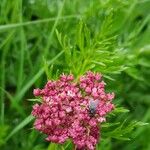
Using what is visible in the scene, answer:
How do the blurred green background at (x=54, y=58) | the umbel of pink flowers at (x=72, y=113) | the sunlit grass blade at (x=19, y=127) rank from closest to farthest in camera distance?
the umbel of pink flowers at (x=72, y=113) < the sunlit grass blade at (x=19, y=127) < the blurred green background at (x=54, y=58)

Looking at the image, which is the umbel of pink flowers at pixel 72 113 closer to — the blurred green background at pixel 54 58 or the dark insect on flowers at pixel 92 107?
the dark insect on flowers at pixel 92 107

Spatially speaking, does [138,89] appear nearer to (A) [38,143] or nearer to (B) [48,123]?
(A) [38,143]

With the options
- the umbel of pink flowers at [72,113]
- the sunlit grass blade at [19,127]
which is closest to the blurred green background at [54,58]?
the sunlit grass blade at [19,127]

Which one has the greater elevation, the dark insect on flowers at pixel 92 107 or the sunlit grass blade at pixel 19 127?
the dark insect on flowers at pixel 92 107

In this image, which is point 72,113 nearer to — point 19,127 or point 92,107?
point 92,107

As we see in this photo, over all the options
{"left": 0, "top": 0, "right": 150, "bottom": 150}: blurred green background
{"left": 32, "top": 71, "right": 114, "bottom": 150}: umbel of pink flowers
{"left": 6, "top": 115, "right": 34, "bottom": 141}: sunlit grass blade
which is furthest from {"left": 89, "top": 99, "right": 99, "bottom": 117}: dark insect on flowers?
{"left": 6, "top": 115, "right": 34, "bottom": 141}: sunlit grass blade
